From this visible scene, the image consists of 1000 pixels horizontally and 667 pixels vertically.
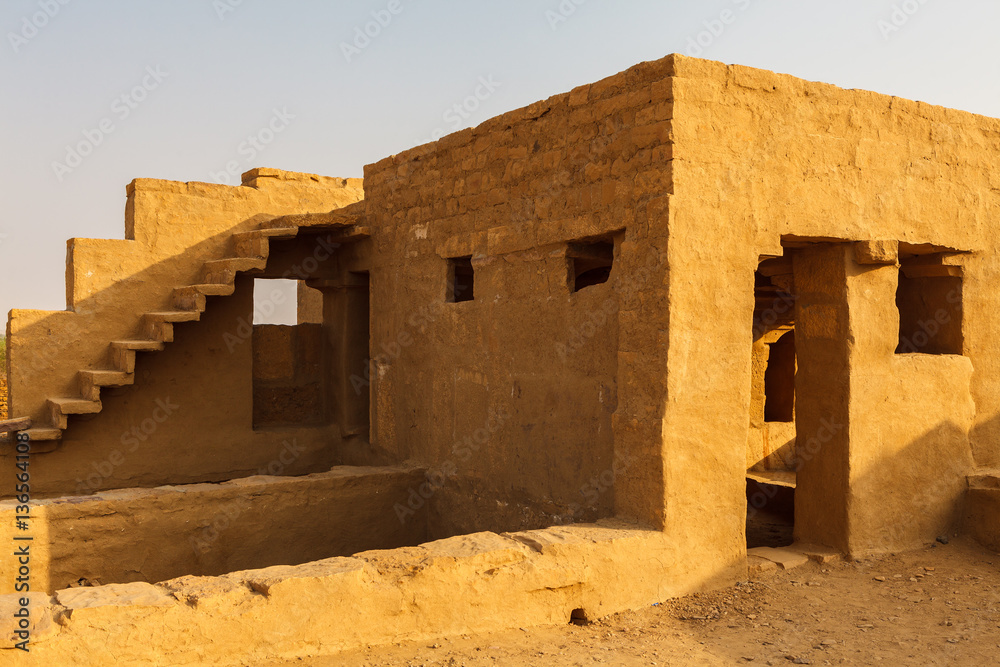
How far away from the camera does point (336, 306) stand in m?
8.50

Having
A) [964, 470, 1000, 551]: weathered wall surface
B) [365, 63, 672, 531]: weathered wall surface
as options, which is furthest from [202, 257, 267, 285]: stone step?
[964, 470, 1000, 551]: weathered wall surface

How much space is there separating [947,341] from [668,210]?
9.28ft

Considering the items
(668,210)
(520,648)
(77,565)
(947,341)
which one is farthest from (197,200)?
(947,341)

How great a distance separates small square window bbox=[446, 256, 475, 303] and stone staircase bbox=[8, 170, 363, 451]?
129cm

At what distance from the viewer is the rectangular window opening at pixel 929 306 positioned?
586 cm

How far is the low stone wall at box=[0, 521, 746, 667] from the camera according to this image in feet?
10.5

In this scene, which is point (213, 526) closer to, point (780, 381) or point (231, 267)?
point (231, 267)

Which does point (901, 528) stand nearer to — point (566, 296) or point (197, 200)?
point (566, 296)

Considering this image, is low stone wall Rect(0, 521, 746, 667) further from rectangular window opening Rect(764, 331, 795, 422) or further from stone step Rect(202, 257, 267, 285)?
rectangular window opening Rect(764, 331, 795, 422)

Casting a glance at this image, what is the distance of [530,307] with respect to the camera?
224 inches

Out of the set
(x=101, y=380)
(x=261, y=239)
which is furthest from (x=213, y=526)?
(x=261, y=239)

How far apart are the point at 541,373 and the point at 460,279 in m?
1.66

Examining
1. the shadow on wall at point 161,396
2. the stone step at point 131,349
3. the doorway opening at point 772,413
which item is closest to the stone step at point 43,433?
the shadow on wall at point 161,396

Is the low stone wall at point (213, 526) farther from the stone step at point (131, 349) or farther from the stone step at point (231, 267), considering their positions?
the stone step at point (231, 267)
